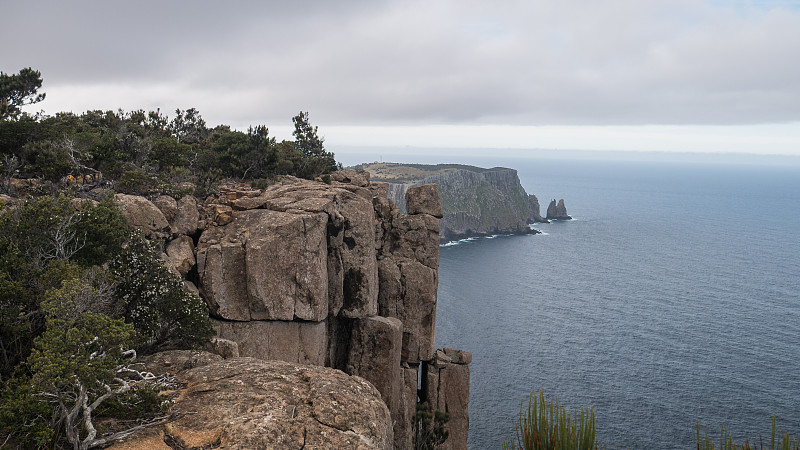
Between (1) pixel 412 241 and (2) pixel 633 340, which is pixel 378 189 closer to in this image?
(1) pixel 412 241

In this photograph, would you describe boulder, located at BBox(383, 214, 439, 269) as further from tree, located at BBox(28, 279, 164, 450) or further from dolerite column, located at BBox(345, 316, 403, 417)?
tree, located at BBox(28, 279, 164, 450)

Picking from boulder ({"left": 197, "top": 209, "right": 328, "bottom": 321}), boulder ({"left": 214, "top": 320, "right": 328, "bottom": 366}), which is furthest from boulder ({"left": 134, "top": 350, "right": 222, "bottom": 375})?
boulder ({"left": 197, "top": 209, "right": 328, "bottom": 321})

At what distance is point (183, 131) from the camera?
59812 millimetres

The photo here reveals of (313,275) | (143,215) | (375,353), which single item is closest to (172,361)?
(143,215)

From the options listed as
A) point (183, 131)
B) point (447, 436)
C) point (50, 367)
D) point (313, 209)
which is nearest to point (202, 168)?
point (313, 209)

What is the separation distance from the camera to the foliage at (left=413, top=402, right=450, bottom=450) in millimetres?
40219

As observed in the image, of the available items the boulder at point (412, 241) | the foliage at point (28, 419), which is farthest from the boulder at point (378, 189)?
the foliage at point (28, 419)

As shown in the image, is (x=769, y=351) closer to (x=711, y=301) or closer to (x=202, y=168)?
(x=711, y=301)

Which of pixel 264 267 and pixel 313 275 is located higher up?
pixel 264 267

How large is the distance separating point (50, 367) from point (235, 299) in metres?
17.0

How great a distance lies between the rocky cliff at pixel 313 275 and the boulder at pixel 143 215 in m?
0.05

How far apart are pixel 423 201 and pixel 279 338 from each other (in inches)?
757

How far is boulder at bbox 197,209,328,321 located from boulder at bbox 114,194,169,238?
268cm

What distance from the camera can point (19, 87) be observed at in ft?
136
